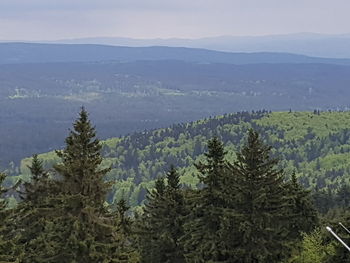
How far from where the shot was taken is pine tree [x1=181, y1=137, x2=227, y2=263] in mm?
28109

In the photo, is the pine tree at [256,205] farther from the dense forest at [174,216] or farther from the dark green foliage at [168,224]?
the dark green foliage at [168,224]

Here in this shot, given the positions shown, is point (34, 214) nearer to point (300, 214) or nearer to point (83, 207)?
point (83, 207)

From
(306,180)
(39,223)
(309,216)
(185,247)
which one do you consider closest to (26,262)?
(39,223)

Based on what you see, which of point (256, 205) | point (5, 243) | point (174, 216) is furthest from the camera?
point (174, 216)

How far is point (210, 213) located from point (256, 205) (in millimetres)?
2283

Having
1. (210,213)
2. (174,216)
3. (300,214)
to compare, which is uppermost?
(210,213)

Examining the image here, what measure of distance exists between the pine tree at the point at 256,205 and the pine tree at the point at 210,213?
0.84 meters

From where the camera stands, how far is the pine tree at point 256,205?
27453 mm

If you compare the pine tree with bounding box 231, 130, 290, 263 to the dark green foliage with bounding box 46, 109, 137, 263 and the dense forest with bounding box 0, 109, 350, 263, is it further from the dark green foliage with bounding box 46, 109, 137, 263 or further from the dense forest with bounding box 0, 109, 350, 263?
the dark green foliage with bounding box 46, 109, 137, 263

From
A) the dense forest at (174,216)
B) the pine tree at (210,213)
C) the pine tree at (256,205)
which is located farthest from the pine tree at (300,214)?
the pine tree at (210,213)

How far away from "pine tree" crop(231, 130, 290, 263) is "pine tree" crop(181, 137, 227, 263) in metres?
0.84

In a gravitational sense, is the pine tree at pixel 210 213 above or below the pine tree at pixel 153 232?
above

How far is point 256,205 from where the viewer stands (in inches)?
1091

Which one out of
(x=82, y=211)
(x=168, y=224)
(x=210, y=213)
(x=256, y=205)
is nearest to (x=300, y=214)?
(x=168, y=224)
